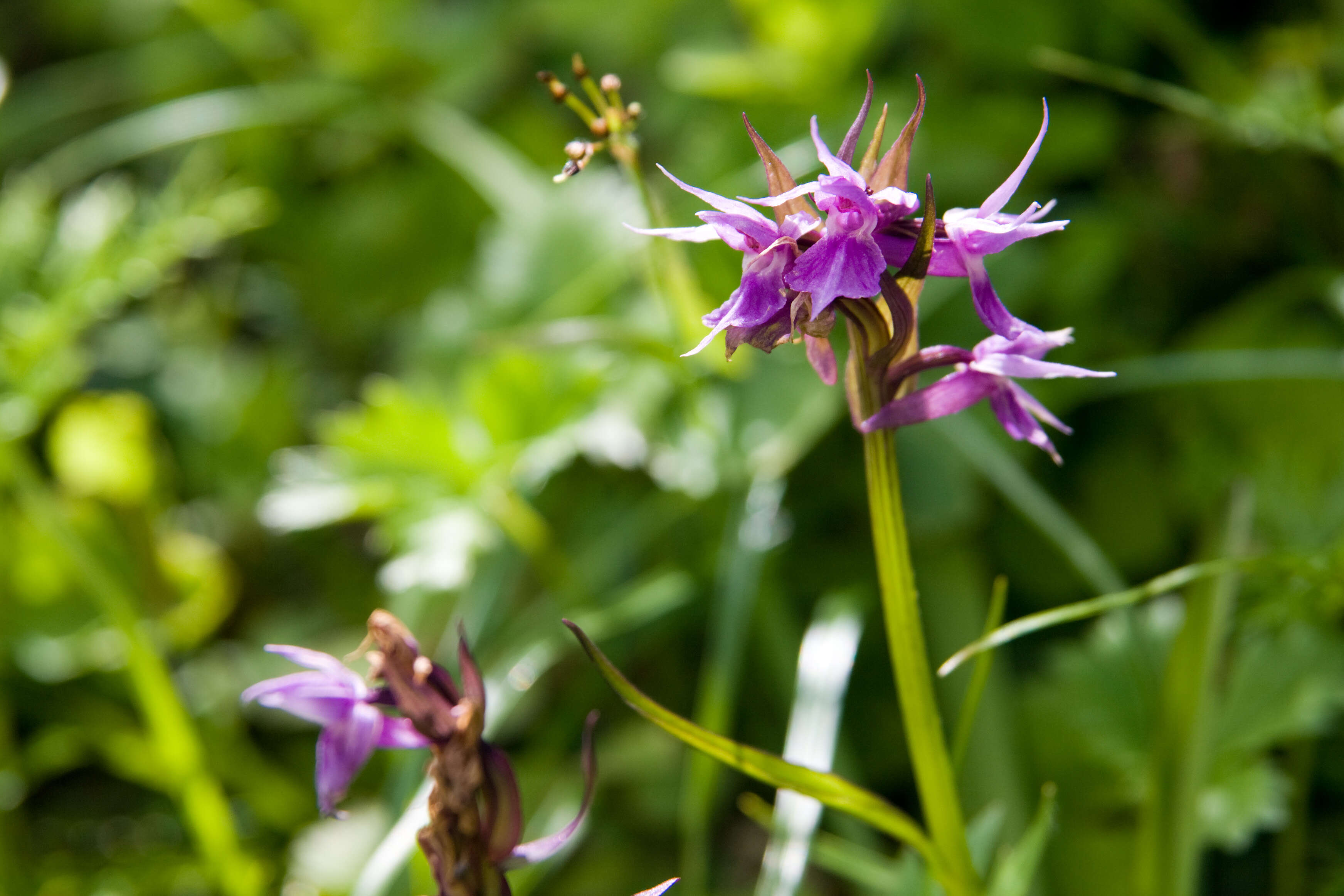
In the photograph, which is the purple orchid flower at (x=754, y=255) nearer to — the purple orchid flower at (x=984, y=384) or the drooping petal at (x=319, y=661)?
the purple orchid flower at (x=984, y=384)

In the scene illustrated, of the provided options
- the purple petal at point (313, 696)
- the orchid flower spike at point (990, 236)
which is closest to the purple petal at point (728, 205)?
the orchid flower spike at point (990, 236)

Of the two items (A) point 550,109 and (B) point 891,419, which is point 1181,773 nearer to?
(B) point 891,419

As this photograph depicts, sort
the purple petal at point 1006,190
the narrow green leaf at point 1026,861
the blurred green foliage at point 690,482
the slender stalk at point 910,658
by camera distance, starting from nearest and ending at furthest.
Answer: the purple petal at point 1006,190 < the slender stalk at point 910,658 < the narrow green leaf at point 1026,861 < the blurred green foliage at point 690,482

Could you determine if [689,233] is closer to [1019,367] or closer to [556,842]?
[1019,367]

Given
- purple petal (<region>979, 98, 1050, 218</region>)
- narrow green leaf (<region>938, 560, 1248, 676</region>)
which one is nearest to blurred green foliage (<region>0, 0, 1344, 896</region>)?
narrow green leaf (<region>938, 560, 1248, 676</region>)

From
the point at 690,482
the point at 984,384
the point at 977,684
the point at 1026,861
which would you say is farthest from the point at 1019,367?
the point at 690,482

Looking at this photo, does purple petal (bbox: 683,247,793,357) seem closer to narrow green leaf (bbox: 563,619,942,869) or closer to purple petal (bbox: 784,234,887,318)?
purple petal (bbox: 784,234,887,318)
